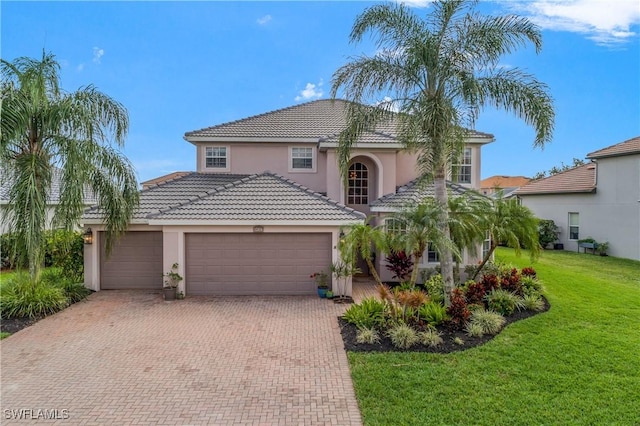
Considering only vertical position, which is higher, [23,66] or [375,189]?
[23,66]

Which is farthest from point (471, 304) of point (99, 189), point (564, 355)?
point (99, 189)

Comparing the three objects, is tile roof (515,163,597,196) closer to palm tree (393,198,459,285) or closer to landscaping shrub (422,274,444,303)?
landscaping shrub (422,274,444,303)

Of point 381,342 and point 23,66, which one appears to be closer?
point 381,342

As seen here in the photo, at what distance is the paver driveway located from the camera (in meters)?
5.34

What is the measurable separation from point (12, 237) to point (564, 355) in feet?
45.9

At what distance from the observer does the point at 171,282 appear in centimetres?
1161

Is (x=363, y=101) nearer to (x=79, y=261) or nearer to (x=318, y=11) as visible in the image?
(x=318, y=11)

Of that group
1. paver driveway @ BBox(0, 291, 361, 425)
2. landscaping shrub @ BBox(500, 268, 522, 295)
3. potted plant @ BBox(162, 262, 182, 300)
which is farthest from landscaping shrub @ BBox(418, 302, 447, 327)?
potted plant @ BBox(162, 262, 182, 300)

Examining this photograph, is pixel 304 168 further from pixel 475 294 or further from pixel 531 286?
pixel 531 286

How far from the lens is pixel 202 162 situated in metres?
16.3

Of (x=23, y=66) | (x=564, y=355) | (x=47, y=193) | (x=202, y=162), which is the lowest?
(x=564, y=355)

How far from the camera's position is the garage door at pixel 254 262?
39.3 ft

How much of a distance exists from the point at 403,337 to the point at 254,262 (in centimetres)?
619

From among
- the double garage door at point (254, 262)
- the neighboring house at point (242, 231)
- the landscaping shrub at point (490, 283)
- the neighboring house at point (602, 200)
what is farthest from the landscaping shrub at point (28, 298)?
the neighboring house at point (602, 200)
